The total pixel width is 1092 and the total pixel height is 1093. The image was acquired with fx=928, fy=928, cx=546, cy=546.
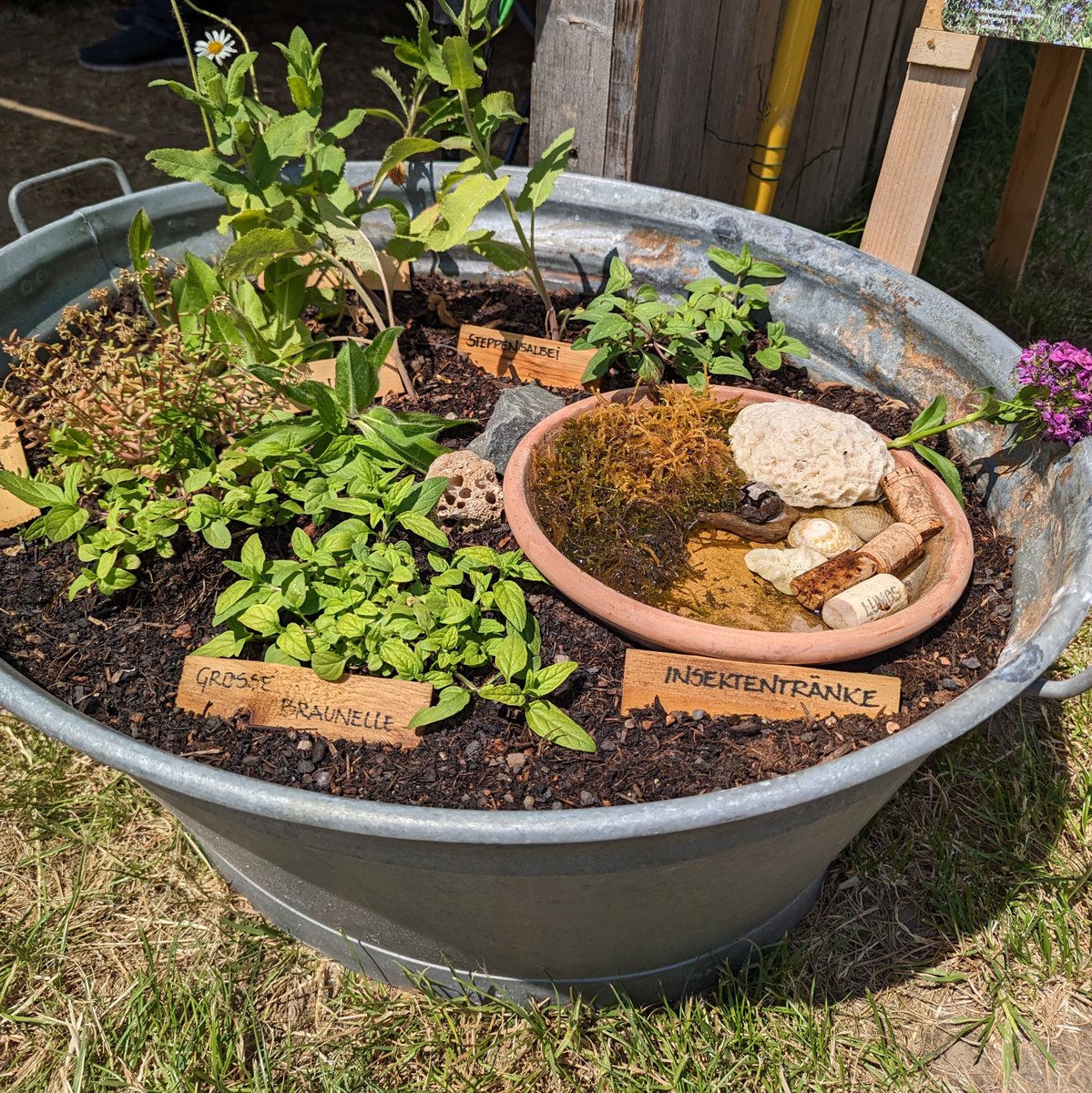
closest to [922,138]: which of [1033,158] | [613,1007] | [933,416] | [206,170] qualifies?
[933,416]

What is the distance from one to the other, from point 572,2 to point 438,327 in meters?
0.77

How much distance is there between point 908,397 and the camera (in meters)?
1.88

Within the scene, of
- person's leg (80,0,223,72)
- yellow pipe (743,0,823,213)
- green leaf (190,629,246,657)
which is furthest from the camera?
person's leg (80,0,223,72)

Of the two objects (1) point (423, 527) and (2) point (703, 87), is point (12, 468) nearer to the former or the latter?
(1) point (423, 527)

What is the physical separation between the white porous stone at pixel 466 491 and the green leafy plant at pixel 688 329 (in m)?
0.37

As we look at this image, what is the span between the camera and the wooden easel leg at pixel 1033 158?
96.3 inches

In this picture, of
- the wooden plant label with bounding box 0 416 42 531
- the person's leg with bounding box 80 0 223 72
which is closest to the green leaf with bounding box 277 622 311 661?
the wooden plant label with bounding box 0 416 42 531

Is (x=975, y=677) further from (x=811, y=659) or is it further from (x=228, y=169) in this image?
(x=228, y=169)

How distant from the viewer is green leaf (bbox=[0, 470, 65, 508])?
1529 mm

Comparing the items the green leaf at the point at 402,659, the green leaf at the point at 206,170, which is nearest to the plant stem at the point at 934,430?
the green leaf at the point at 402,659

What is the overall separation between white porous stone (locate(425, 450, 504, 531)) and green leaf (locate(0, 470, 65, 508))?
627 mm

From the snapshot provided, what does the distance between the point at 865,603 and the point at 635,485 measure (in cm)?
45

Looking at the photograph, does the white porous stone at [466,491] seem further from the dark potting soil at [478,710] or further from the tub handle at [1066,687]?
the tub handle at [1066,687]

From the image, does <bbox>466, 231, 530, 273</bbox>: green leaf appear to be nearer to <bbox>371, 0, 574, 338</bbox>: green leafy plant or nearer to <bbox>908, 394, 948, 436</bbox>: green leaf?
<bbox>371, 0, 574, 338</bbox>: green leafy plant
